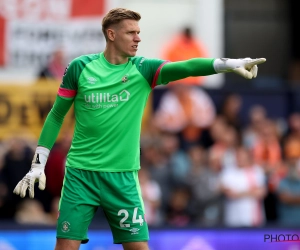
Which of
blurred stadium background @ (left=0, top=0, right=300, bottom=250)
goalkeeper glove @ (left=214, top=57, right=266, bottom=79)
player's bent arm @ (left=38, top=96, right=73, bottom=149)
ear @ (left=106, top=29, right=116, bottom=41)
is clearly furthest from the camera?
blurred stadium background @ (left=0, top=0, right=300, bottom=250)

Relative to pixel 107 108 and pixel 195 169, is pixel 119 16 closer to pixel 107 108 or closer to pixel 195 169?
pixel 107 108

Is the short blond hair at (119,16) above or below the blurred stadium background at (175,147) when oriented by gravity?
above

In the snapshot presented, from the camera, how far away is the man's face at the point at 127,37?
7098mm

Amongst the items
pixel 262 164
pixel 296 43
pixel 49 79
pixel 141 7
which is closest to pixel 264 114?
pixel 262 164

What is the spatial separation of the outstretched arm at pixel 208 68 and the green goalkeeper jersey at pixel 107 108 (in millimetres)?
124

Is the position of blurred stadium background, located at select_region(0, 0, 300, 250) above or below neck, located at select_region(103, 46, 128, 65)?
below

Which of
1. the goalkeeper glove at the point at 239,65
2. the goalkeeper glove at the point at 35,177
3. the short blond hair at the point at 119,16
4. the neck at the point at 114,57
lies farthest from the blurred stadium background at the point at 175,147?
the goalkeeper glove at the point at 239,65

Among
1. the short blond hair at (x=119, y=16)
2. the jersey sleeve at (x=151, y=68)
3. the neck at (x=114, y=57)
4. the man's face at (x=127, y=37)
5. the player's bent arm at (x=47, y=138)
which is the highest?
the short blond hair at (x=119, y=16)

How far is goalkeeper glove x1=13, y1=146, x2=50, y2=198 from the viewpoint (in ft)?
23.2

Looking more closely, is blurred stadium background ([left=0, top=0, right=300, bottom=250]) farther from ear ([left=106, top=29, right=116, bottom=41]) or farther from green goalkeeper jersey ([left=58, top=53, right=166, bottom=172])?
ear ([left=106, top=29, right=116, bottom=41])

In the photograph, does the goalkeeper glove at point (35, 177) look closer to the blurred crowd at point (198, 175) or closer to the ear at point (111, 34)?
the ear at point (111, 34)

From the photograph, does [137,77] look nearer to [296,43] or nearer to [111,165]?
[111,165]

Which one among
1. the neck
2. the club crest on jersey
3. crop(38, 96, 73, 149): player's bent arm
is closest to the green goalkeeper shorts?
crop(38, 96, 73, 149): player's bent arm

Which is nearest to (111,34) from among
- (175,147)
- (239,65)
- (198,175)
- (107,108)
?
(107,108)
